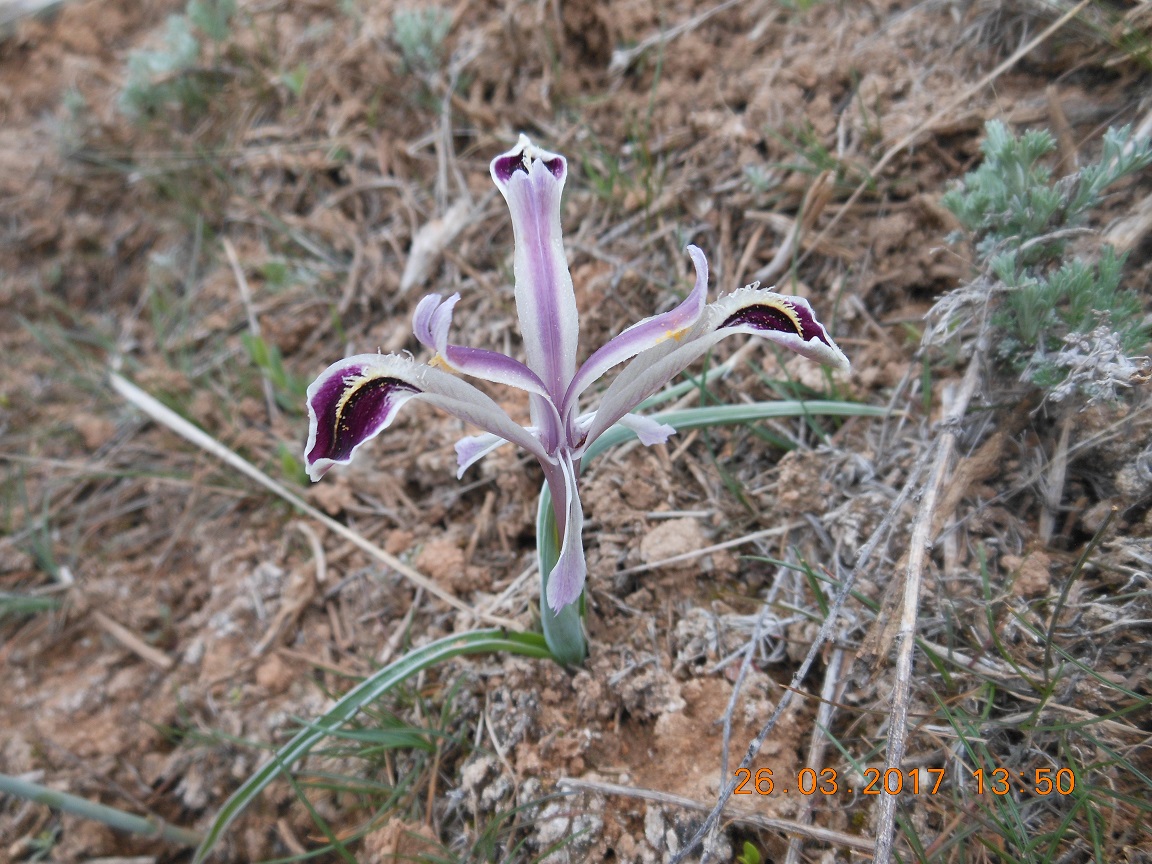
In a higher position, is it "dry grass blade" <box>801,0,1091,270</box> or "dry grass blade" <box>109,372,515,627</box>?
"dry grass blade" <box>801,0,1091,270</box>

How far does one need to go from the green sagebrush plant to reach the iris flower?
0.73 m

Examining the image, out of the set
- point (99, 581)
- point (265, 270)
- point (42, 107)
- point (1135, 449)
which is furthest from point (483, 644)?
point (42, 107)

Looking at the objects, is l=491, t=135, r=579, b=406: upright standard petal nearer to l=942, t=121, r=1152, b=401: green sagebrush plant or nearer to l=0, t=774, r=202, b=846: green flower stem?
l=942, t=121, r=1152, b=401: green sagebrush plant

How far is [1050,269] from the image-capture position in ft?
6.40

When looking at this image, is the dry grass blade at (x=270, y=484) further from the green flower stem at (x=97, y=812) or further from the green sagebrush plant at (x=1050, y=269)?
the green sagebrush plant at (x=1050, y=269)

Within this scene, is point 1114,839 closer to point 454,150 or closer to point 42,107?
point 454,150

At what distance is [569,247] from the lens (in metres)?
2.74

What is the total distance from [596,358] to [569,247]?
1.36m

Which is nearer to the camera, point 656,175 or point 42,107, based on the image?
point 656,175

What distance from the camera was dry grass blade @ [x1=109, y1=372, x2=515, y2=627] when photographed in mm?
2215

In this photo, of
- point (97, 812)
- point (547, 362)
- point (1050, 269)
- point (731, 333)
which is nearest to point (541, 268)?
point (547, 362)

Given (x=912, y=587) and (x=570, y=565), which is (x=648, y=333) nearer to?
(x=570, y=565)
